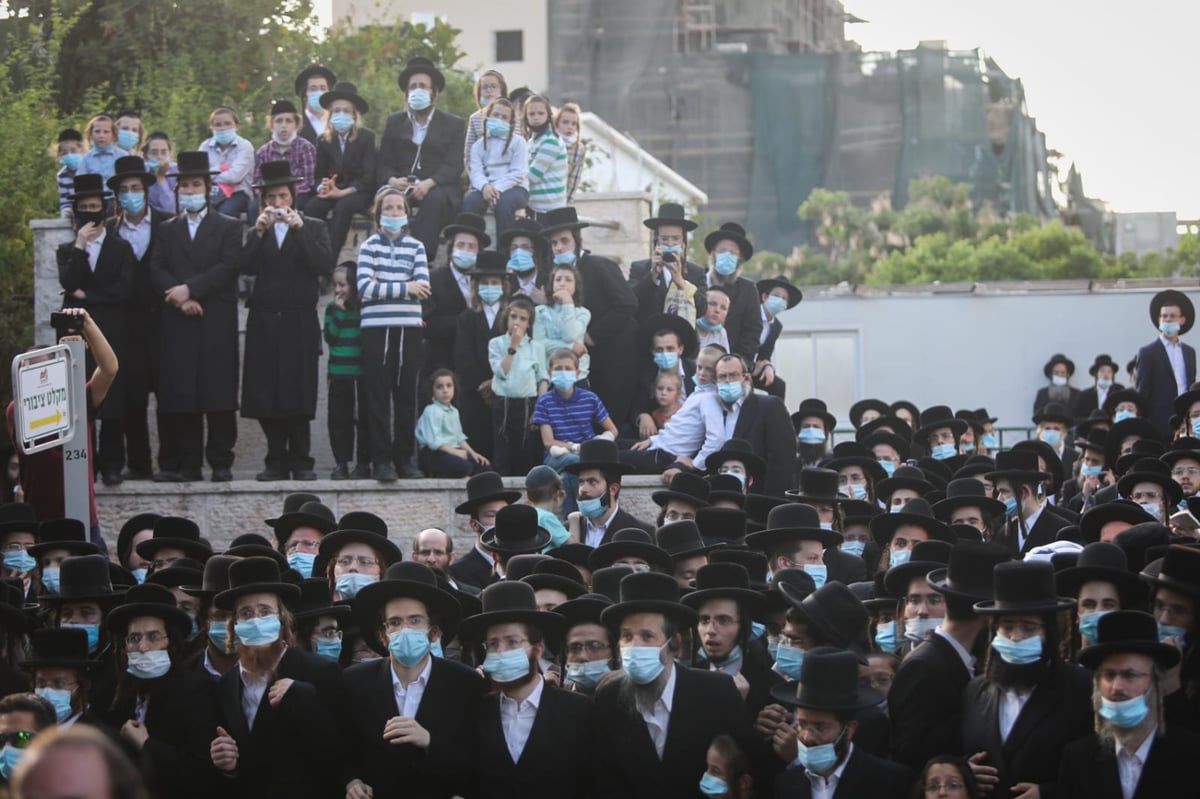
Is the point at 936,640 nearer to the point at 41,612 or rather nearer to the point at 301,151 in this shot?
the point at 41,612

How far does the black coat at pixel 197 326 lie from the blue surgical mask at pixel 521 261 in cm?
212

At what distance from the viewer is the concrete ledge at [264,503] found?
50.1 ft

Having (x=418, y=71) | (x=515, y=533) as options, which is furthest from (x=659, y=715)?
(x=418, y=71)

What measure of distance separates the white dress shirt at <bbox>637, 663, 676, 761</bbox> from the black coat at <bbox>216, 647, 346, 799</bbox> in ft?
4.57

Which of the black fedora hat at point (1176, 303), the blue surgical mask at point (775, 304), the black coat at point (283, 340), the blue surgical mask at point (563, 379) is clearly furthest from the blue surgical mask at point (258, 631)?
the black fedora hat at point (1176, 303)

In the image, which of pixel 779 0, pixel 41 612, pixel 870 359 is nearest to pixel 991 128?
pixel 779 0

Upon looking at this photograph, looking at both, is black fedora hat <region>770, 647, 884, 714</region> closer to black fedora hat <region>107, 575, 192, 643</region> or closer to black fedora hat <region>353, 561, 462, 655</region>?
black fedora hat <region>353, 561, 462, 655</region>

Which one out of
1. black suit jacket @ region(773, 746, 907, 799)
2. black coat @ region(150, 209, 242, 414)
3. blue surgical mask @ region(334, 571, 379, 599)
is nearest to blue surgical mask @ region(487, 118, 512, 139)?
Answer: black coat @ region(150, 209, 242, 414)

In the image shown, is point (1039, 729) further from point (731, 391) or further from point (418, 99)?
point (418, 99)

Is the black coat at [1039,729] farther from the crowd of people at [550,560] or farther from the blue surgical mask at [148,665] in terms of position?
the blue surgical mask at [148,665]

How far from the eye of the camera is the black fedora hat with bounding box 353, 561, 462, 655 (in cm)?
911

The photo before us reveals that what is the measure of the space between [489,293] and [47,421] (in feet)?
19.3

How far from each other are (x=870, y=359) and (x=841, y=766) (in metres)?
18.9

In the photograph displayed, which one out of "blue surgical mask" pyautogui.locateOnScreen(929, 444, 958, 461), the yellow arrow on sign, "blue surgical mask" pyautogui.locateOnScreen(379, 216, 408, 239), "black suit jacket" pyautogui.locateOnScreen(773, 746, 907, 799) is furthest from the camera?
"blue surgical mask" pyautogui.locateOnScreen(929, 444, 958, 461)
